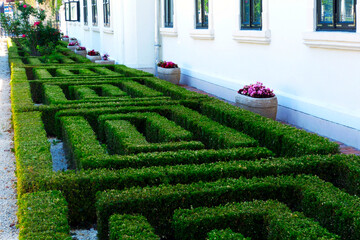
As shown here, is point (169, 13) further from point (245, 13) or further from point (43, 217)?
point (43, 217)

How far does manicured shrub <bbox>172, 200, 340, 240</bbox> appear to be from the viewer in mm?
3934

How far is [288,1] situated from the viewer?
904cm

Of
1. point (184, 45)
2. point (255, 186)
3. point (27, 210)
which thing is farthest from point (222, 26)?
point (27, 210)

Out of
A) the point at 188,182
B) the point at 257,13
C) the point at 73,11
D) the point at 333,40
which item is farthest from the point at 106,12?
the point at 188,182

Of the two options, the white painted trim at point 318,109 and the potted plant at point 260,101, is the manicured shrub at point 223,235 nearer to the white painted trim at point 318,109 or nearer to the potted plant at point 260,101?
the white painted trim at point 318,109

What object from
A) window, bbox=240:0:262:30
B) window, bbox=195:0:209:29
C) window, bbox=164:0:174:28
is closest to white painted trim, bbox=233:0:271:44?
window, bbox=240:0:262:30

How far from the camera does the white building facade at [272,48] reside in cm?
754

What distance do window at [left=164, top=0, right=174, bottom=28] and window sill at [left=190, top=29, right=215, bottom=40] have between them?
98.8 inches

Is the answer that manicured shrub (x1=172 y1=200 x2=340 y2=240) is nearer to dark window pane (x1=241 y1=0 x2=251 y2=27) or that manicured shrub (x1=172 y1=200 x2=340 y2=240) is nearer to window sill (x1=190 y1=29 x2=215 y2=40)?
dark window pane (x1=241 y1=0 x2=251 y2=27)

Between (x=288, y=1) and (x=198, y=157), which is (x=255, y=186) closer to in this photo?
(x=198, y=157)

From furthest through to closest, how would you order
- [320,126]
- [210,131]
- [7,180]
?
1. [320,126]
2. [210,131]
3. [7,180]

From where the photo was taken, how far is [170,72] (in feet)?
47.4

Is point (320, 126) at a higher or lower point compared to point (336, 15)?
lower

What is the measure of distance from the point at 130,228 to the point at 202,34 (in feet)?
31.9
